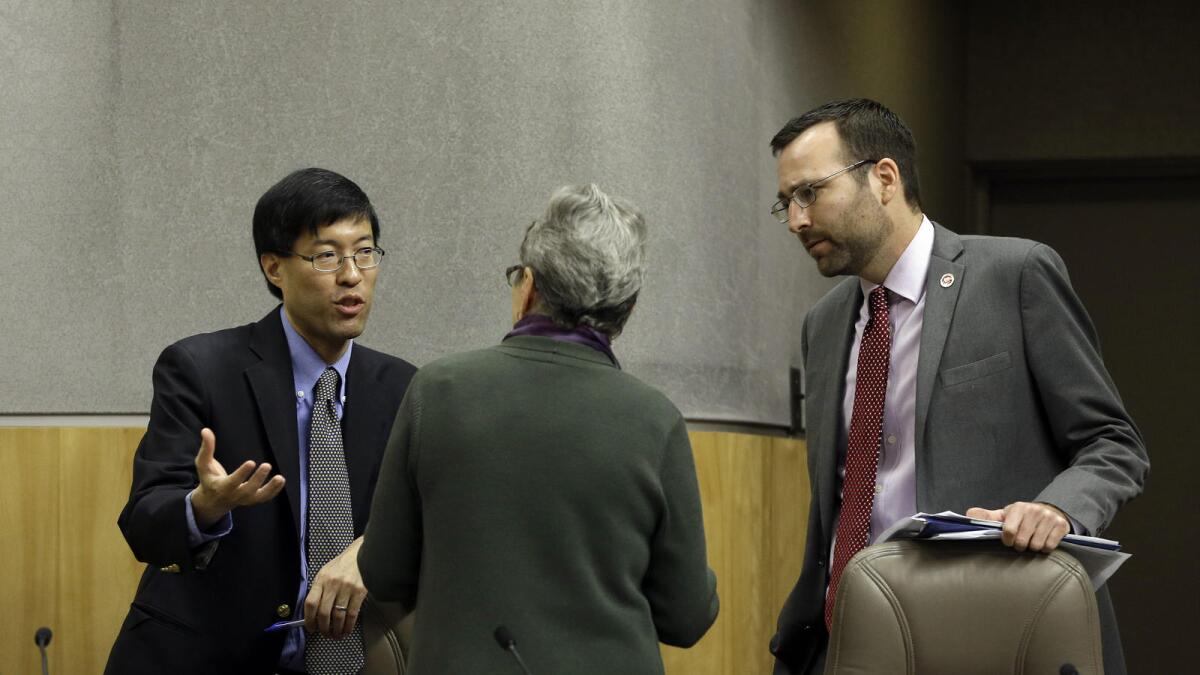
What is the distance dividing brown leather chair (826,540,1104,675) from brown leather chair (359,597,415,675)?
0.66m

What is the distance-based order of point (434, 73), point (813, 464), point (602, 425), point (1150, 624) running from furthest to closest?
point (1150, 624)
point (434, 73)
point (813, 464)
point (602, 425)

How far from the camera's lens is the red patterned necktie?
2.66 m

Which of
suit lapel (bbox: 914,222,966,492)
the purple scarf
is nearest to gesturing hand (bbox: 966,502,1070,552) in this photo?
suit lapel (bbox: 914,222,966,492)

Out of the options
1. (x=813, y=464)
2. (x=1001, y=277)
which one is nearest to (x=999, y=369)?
(x=1001, y=277)

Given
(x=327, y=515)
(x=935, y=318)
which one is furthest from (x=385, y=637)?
(x=935, y=318)

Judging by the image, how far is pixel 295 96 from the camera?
386 centimetres

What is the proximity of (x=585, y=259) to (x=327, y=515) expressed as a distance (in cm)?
81

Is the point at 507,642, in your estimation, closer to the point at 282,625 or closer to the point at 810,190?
the point at 282,625

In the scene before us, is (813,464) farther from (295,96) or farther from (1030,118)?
(1030,118)

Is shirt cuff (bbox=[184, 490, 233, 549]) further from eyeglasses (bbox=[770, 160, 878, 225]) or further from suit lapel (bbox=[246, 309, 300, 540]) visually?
eyeglasses (bbox=[770, 160, 878, 225])

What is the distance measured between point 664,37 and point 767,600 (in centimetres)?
156

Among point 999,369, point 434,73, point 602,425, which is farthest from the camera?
point 434,73

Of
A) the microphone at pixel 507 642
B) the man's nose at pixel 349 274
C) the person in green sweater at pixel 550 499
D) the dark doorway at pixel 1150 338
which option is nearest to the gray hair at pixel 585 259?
the person in green sweater at pixel 550 499

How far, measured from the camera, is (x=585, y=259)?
2.10 metres
